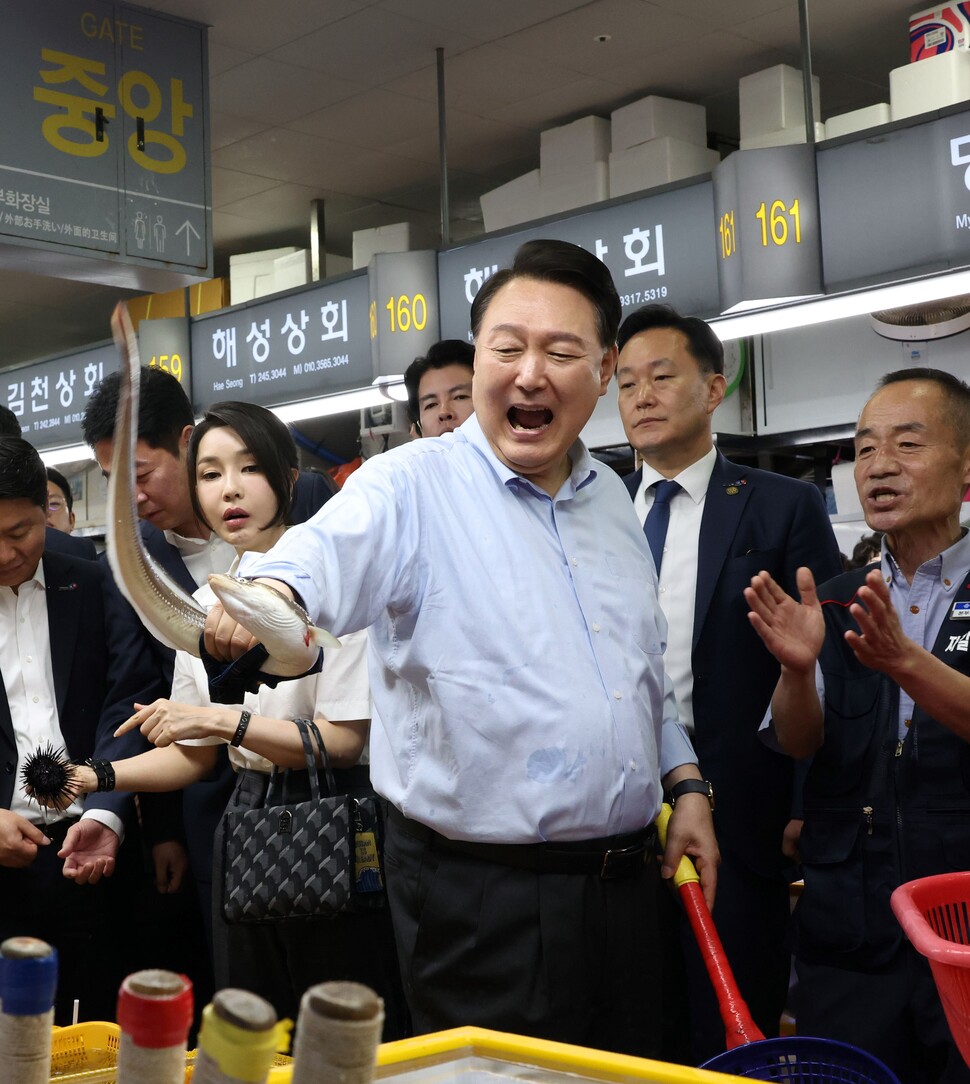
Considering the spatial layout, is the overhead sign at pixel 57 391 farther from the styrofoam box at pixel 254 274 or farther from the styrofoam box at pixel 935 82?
the styrofoam box at pixel 935 82

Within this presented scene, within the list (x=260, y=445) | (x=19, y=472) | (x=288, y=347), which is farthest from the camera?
(x=288, y=347)

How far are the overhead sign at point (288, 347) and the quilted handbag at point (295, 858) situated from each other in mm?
3083

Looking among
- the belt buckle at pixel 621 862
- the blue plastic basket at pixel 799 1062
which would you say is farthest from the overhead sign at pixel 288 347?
the blue plastic basket at pixel 799 1062

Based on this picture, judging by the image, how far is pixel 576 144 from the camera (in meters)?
6.05

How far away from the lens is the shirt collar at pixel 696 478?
2.98m

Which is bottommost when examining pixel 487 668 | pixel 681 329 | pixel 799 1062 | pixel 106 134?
pixel 799 1062

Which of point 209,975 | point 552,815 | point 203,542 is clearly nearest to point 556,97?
point 203,542

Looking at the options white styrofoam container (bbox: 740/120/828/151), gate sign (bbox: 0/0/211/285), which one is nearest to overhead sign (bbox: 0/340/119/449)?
gate sign (bbox: 0/0/211/285)

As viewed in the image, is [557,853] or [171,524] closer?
[557,853]

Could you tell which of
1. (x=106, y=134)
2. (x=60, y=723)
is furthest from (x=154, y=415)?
(x=106, y=134)

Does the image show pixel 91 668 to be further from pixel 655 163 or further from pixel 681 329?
pixel 655 163

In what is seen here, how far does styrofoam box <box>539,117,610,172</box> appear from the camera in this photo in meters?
6.01

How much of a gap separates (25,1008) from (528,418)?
1.27 m

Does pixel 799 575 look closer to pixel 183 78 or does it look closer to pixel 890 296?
pixel 890 296
